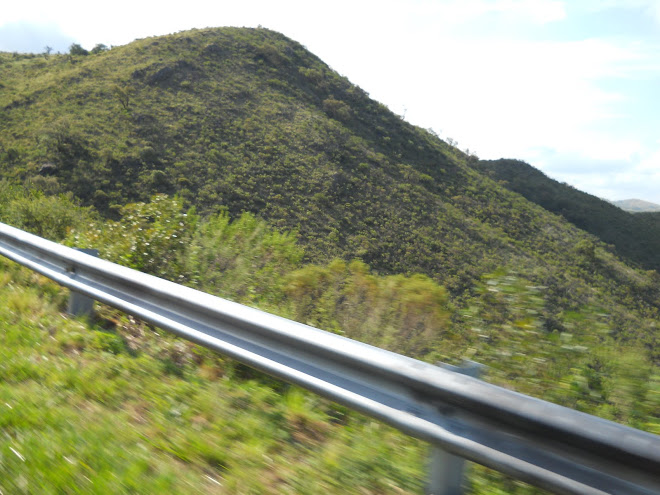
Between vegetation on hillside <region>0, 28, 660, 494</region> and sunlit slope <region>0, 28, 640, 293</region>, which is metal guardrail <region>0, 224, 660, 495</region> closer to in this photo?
vegetation on hillside <region>0, 28, 660, 494</region>

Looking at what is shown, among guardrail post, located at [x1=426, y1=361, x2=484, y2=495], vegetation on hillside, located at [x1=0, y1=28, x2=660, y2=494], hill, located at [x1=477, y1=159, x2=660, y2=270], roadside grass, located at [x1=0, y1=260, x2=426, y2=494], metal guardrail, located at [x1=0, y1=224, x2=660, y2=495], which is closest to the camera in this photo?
metal guardrail, located at [x1=0, y1=224, x2=660, y2=495]

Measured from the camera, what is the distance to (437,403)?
7.30 feet

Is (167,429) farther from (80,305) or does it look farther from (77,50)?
(77,50)

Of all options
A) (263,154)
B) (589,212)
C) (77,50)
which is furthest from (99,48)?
(589,212)

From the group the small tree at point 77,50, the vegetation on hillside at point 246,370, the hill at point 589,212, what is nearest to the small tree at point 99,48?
the small tree at point 77,50

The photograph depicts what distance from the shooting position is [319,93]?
65938mm

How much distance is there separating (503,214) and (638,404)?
52.9 meters

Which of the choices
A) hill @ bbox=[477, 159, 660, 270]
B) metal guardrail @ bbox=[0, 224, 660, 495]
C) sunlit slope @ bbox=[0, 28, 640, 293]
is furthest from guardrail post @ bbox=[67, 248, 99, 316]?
hill @ bbox=[477, 159, 660, 270]

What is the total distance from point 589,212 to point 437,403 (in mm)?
76826

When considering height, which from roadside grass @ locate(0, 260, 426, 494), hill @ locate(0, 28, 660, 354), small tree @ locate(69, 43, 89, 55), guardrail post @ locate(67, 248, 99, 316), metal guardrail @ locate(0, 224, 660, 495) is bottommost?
roadside grass @ locate(0, 260, 426, 494)

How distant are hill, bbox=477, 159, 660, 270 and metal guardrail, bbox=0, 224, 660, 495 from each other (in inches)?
2486

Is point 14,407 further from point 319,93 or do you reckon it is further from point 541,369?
point 319,93

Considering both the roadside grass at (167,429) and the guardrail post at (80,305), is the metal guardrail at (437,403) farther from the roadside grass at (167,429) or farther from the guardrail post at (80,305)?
the guardrail post at (80,305)

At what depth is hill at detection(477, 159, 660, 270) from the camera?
61.9 metres
